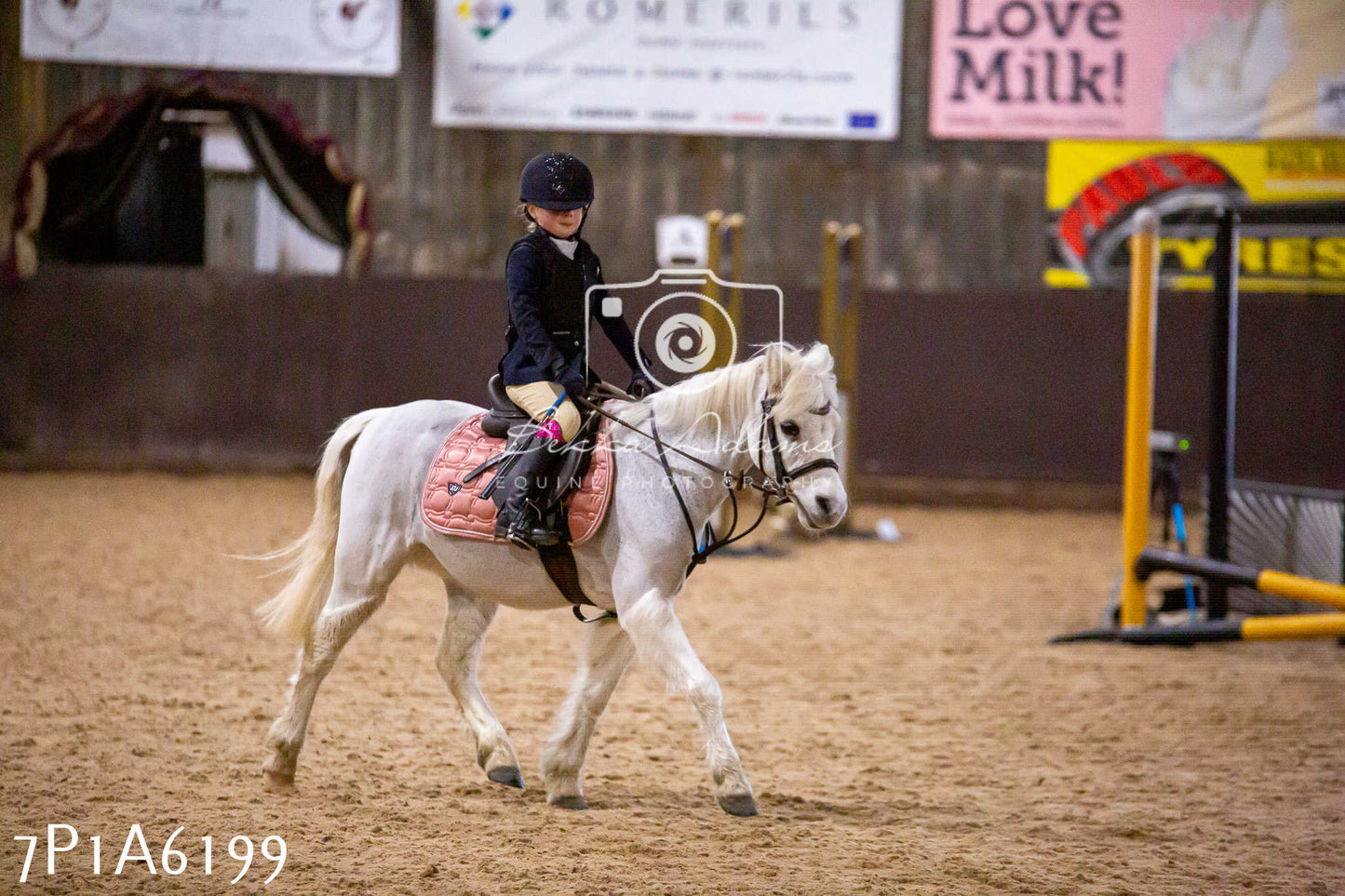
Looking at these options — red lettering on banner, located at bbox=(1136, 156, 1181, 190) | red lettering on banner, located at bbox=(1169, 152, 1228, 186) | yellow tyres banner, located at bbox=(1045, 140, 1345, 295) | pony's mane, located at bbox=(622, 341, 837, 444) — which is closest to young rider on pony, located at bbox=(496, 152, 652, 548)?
pony's mane, located at bbox=(622, 341, 837, 444)

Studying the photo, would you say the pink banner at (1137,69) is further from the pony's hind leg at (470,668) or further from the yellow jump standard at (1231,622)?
the pony's hind leg at (470,668)

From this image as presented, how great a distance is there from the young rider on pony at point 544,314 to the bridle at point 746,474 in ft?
0.49

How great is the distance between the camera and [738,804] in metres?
3.64

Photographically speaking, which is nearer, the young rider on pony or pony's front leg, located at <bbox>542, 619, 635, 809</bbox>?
the young rider on pony

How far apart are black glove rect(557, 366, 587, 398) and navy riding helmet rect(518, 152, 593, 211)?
1.54ft

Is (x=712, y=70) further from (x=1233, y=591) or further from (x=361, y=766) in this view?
(x=361, y=766)

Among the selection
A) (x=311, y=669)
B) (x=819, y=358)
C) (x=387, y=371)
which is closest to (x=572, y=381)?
(x=819, y=358)

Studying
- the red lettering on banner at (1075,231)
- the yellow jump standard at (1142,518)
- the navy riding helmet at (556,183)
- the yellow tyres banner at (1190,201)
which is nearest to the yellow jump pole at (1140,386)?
the yellow jump standard at (1142,518)

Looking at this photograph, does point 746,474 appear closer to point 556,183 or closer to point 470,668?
point 556,183

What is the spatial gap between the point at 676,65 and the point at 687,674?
953 centimetres

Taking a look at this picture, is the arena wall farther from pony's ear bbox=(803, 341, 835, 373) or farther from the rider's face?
pony's ear bbox=(803, 341, 835, 373)

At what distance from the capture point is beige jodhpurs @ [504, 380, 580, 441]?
3.65 m

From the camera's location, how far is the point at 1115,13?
39.0 ft

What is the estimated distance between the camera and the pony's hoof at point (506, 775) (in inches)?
158
